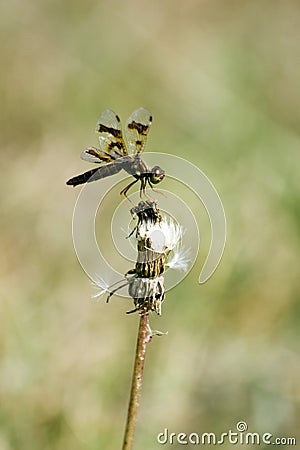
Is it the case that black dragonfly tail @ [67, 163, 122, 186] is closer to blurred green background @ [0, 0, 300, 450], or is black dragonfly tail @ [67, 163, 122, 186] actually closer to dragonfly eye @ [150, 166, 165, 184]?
dragonfly eye @ [150, 166, 165, 184]

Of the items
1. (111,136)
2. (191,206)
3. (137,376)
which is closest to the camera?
(137,376)

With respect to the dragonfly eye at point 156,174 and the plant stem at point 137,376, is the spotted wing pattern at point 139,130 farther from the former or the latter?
the plant stem at point 137,376

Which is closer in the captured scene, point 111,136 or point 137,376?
point 137,376

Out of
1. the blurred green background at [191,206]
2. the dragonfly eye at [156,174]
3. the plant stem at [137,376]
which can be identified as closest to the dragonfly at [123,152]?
the dragonfly eye at [156,174]

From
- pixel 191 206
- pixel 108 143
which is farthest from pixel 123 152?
pixel 191 206

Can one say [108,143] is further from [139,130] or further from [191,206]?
[191,206]

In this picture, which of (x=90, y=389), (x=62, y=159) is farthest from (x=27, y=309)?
(x=62, y=159)

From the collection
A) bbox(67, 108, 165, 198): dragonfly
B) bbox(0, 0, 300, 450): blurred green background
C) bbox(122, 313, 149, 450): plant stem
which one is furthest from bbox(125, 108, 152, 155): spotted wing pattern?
bbox(0, 0, 300, 450): blurred green background

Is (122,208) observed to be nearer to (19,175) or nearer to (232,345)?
(232,345)
